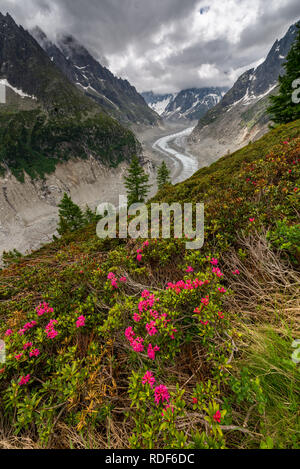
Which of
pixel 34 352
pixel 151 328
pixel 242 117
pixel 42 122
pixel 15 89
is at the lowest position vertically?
pixel 34 352

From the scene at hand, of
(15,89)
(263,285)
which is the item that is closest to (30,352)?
(263,285)

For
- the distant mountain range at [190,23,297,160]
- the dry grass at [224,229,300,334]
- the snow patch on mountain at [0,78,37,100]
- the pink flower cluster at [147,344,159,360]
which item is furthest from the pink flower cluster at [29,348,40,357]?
the snow patch on mountain at [0,78,37,100]

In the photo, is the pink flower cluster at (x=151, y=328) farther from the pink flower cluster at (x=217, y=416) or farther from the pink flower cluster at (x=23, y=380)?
Result: the pink flower cluster at (x=23, y=380)

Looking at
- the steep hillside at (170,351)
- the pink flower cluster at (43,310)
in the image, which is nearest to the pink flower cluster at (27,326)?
the steep hillside at (170,351)

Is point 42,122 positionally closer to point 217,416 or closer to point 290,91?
point 290,91

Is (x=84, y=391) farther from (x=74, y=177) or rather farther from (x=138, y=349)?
(x=74, y=177)

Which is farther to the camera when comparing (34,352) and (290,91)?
(290,91)

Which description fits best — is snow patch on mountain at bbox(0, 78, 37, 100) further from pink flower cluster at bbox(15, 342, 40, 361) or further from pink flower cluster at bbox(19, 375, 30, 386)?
pink flower cluster at bbox(19, 375, 30, 386)
